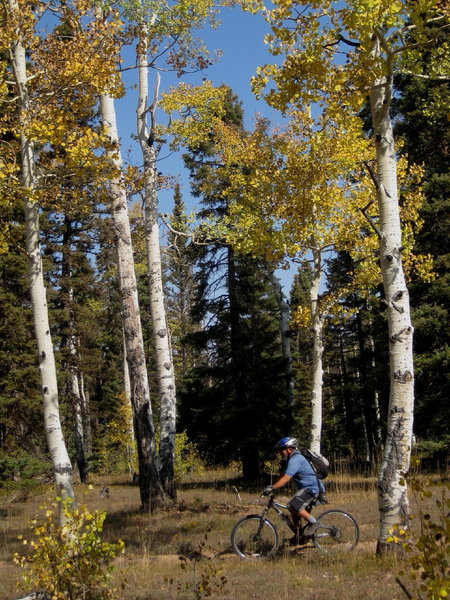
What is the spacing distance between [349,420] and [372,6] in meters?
25.2

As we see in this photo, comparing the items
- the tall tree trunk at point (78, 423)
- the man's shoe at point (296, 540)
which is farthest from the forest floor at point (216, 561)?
the tall tree trunk at point (78, 423)

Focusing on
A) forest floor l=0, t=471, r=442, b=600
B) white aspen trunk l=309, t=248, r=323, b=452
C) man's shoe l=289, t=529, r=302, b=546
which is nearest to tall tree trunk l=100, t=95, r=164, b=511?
forest floor l=0, t=471, r=442, b=600

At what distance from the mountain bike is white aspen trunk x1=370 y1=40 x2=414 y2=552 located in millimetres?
1468

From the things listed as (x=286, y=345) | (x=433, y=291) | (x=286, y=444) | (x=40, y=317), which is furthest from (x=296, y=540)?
(x=286, y=345)

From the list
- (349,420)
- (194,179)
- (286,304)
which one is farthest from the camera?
(349,420)

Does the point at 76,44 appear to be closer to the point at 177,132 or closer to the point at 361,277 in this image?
the point at 177,132

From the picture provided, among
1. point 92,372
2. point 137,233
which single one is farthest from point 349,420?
point 137,233

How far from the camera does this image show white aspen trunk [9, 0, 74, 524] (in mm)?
7551

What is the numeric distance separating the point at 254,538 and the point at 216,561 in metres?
0.60

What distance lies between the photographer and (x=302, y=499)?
774 centimetres

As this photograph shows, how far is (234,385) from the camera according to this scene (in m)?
18.8

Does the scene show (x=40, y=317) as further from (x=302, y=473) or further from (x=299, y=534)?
(x=299, y=534)

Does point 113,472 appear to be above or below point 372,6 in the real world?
below

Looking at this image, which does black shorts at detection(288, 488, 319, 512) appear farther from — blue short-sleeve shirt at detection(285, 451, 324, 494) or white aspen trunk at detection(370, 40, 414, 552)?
white aspen trunk at detection(370, 40, 414, 552)
